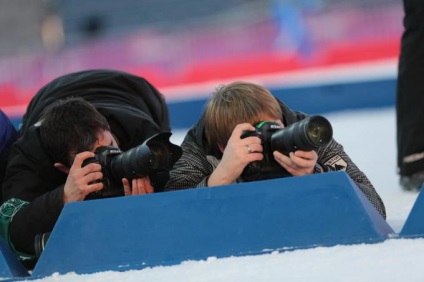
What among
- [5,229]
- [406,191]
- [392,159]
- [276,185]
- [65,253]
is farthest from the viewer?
[392,159]

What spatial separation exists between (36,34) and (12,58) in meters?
2.52

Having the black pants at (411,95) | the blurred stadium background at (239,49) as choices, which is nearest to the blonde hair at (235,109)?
the black pants at (411,95)

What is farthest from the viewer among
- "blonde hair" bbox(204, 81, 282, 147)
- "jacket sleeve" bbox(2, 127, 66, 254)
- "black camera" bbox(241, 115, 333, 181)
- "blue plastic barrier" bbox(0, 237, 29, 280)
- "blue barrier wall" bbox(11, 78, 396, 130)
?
"blue barrier wall" bbox(11, 78, 396, 130)

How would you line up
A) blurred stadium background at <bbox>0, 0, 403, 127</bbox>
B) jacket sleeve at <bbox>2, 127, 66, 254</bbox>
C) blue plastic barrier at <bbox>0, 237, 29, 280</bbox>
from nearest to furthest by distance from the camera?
blue plastic barrier at <bbox>0, 237, 29, 280</bbox> → jacket sleeve at <bbox>2, 127, 66, 254</bbox> → blurred stadium background at <bbox>0, 0, 403, 127</bbox>

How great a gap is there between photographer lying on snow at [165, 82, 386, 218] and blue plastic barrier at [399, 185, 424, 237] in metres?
0.20

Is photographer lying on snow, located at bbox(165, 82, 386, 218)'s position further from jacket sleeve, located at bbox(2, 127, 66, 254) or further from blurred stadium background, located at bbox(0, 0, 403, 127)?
blurred stadium background, located at bbox(0, 0, 403, 127)

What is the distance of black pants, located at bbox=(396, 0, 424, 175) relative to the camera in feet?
9.20

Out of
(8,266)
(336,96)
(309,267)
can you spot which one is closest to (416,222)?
(309,267)

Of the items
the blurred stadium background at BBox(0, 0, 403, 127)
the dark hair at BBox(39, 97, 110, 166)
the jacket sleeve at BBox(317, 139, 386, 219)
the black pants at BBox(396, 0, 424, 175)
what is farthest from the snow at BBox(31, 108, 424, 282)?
the blurred stadium background at BBox(0, 0, 403, 127)

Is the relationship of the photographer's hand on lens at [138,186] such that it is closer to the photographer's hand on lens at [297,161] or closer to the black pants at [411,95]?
the photographer's hand on lens at [297,161]

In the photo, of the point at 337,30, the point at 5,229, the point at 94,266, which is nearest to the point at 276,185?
the point at 94,266

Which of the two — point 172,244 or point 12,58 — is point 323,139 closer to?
point 172,244

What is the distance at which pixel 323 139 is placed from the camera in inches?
64.7

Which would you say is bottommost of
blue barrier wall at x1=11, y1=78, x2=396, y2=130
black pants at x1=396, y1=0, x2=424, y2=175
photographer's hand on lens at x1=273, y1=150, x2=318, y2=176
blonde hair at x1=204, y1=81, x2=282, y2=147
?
blue barrier wall at x1=11, y1=78, x2=396, y2=130
